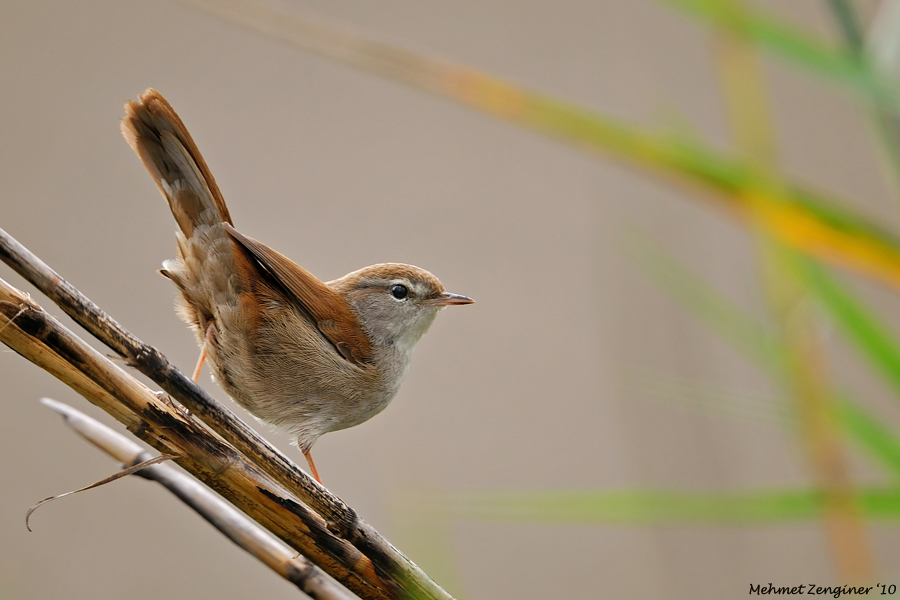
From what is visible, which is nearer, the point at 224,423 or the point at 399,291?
the point at 224,423

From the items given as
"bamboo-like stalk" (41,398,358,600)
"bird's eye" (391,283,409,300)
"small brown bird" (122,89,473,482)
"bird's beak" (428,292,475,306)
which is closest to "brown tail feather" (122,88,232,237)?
"small brown bird" (122,89,473,482)

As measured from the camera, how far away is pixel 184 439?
96cm

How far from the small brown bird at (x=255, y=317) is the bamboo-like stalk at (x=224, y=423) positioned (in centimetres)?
71

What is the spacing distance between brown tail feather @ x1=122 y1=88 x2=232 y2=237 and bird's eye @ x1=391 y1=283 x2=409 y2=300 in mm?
721

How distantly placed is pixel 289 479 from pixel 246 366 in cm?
81

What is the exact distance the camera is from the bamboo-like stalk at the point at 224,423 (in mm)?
853

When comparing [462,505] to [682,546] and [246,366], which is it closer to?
[682,546]

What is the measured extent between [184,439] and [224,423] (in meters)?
0.05

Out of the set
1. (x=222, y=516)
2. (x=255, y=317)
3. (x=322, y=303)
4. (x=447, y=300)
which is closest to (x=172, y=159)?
(x=255, y=317)

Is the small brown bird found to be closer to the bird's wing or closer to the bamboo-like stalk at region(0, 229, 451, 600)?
the bird's wing

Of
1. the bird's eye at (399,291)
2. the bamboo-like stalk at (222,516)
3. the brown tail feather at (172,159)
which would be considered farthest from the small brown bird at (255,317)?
the bamboo-like stalk at (222,516)

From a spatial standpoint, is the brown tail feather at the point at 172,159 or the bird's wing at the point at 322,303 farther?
the bird's wing at the point at 322,303

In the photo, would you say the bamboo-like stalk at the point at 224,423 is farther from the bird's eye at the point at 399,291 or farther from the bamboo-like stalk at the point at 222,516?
the bird's eye at the point at 399,291

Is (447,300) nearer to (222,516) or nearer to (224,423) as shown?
(222,516)
